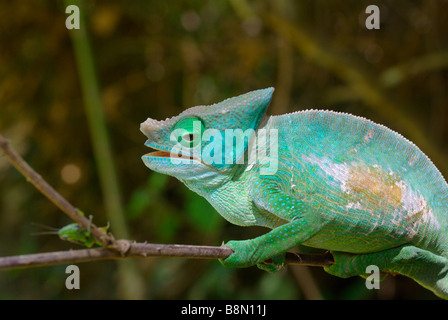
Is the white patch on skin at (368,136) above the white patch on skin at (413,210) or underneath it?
above

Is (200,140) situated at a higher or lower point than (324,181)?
higher

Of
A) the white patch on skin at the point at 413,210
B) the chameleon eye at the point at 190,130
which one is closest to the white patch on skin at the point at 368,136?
the white patch on skin at the point at 413,210

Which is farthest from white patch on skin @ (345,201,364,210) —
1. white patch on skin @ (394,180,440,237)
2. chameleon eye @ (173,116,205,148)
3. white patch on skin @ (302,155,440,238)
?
chameleon eye @ (173,116,205,148)

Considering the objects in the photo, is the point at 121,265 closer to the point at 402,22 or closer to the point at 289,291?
the point at 289,291

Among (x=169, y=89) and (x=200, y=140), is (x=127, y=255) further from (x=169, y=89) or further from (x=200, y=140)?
(x=169, y=89)

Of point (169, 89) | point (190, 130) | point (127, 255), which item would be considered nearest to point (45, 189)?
point (127, 255)

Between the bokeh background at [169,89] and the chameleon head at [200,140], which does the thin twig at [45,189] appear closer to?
the chameleon head at [200,140]
